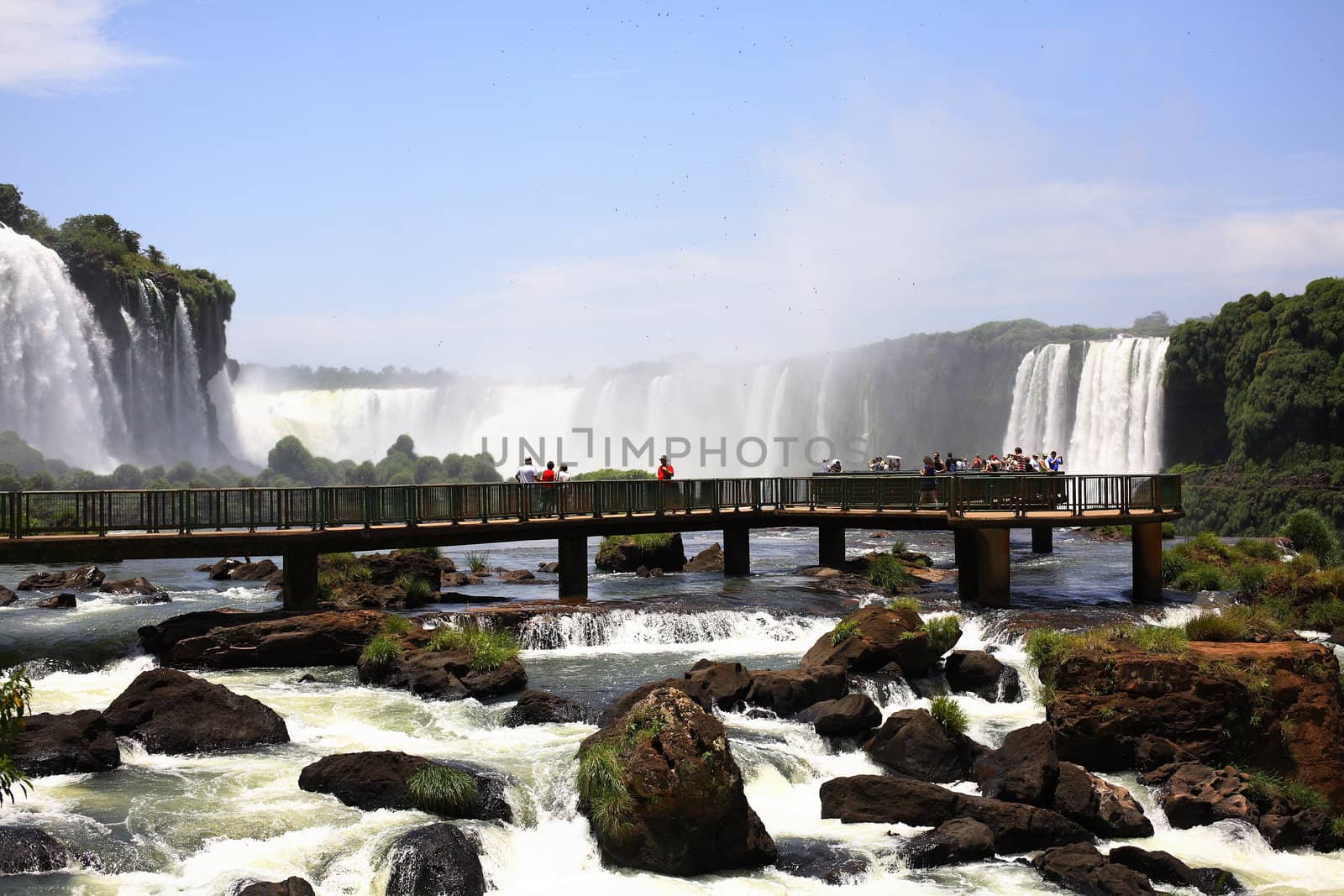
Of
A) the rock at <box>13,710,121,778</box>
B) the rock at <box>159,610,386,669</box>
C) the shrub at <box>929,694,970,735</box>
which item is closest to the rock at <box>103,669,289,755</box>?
the rock at <box>13,710,121,778</box>

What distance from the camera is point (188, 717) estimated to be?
16453 mm

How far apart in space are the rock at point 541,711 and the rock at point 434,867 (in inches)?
191

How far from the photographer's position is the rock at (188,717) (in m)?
16.1

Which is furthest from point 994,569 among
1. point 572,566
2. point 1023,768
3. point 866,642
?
point 1023,768

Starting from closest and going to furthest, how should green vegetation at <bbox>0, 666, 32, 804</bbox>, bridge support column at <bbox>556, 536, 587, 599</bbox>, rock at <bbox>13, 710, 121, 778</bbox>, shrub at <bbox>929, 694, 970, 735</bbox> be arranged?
green vegetation at <bbox>0, 666, 32, 804</bbox>, rock at <bbox>13, 710, 121, 778</bbox>, shrub at <bbox>929, 694, 970, 735</bbox>, bridge support column at <bbox>556, 536, 587, 599</bbox>

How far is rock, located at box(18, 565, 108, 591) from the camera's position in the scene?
32719 millimetres

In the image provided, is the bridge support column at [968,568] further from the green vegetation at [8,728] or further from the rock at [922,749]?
the green vegetation at [8,728]

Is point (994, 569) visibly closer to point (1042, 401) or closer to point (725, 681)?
point (725, 681)

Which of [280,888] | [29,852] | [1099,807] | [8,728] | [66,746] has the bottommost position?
[1099,807]

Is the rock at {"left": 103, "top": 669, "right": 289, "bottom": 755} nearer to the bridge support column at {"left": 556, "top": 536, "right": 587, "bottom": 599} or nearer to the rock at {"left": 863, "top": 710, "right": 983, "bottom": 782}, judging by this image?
the rock at {"left": 863, "top": 710, "right": 983, "bottom": 782}

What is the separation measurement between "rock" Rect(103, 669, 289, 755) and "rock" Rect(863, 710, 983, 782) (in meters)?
8.17

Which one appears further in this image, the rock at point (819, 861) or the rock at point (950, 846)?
the rock at point (950, 846)

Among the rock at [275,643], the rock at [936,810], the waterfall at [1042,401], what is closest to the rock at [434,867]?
the rock at [936,810]

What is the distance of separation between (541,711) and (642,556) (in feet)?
58.8
